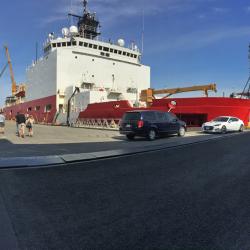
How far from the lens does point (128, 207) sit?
512 cm

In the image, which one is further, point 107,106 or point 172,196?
point 107,106

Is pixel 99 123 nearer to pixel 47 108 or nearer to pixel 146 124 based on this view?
pixel 47 108

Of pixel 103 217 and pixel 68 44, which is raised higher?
pixel 68 44

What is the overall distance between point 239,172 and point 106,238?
521 centimetres

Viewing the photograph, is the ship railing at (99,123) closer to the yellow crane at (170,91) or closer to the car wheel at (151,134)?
the yellow crane at (170,91)

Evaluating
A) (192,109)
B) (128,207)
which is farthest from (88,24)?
(128,207)

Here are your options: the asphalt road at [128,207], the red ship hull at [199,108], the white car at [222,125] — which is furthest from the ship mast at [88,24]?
the asphalt road at [128,207]

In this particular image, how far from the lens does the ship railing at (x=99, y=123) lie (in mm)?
31112

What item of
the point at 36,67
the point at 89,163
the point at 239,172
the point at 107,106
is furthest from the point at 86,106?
the point at 239,172

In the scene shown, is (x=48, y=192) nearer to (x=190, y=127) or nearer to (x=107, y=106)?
(x=190, y=127)

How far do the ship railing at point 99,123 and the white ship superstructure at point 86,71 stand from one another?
2.01 m

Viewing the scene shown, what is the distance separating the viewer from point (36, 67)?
50.2 m

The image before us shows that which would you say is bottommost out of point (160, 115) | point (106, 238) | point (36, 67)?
point (106, 238)

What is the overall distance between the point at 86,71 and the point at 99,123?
11693 mm
